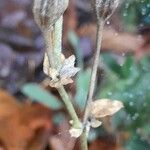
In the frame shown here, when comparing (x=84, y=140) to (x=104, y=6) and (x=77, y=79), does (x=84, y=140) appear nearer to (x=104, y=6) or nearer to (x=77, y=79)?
(x=104, y=6)

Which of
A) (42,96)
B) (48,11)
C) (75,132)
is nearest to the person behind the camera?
(48,11)

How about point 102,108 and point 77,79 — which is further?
point 77,79

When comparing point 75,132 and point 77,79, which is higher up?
point 75,132

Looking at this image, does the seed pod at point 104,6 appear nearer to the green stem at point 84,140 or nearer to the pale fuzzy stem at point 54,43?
the pale fuzzy stem at point 54,43

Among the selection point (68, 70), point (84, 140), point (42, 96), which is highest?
point (68, 70)

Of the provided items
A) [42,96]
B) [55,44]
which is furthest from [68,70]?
[42,96]

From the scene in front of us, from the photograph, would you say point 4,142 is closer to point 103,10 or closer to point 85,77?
point 85,77

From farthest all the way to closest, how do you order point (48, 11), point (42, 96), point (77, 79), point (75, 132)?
1. point (42, 96)
2. point (77, 79)
3. point (75, 132)
4. point (48, 11)

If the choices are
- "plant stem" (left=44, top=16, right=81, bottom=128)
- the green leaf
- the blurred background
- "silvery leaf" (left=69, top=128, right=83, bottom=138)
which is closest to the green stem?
"silvery leaf" (left=69, top=128, right=83, bottom=138)

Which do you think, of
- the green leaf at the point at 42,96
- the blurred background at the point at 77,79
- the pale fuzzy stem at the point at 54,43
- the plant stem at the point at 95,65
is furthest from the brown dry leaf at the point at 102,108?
the green leaf at the point at 42,96
